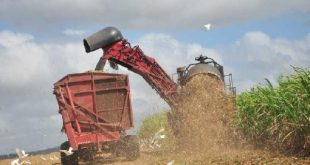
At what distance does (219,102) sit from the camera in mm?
16047

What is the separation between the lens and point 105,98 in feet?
53.4

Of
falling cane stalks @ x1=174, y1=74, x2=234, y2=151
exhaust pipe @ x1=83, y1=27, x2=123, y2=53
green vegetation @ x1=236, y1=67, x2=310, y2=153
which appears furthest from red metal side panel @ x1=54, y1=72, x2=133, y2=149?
green vegetation @ x1=236, y1=67, x2=310, y2=153

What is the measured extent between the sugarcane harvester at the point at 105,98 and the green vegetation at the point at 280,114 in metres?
2.72

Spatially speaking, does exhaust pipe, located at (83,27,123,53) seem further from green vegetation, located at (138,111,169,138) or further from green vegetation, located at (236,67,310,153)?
green vegetation, located at (138,111,169,138)

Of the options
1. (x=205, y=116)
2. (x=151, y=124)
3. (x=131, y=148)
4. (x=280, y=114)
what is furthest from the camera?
(x=151, y=124)

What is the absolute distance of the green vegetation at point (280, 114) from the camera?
11211 millimetres

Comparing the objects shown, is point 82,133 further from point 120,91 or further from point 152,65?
point 152,65

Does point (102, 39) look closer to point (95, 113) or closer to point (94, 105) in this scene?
point (94, 105)

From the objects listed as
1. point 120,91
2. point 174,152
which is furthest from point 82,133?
point 174,152

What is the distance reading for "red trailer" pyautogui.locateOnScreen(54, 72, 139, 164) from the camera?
15727 millimetres

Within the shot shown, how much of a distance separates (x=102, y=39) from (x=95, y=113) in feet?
8.45

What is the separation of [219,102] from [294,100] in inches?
178

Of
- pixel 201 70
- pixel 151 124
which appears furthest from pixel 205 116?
pixel 151 124

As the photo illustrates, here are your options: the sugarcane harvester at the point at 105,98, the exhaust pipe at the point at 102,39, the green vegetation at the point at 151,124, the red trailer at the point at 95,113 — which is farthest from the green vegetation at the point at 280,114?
the green vegetation at the point at 151,124
